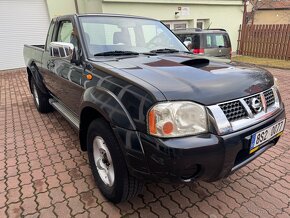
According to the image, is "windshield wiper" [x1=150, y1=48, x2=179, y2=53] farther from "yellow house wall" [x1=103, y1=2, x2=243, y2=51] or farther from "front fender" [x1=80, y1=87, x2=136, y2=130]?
"yellow house wall" [x1=103, y1=2, x2=243, y2=51]

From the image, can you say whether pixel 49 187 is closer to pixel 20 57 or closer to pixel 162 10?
pixel 20 57

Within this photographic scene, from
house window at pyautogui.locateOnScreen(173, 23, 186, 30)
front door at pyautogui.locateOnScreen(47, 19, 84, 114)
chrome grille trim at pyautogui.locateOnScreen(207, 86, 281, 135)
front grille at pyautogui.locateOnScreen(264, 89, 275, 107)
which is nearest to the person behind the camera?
chrome grille trim at pyautogui.locateOnScreen(207, 86, 281, 135)

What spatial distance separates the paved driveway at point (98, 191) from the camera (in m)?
2.35

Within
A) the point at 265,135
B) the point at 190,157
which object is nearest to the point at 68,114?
the point at 190,157

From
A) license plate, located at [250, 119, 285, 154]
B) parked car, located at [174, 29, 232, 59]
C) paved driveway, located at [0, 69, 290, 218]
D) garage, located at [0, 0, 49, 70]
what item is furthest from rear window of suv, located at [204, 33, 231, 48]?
garage, located at [0, 0, 49, 70]

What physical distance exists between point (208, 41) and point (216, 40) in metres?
0.44

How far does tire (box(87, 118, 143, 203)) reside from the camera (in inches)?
80.4

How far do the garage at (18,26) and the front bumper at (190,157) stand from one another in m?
11.4

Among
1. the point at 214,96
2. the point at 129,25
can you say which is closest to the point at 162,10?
the point at 129,25

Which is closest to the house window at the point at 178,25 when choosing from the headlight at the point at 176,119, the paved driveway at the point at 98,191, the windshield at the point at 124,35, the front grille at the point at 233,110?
the windshield at the point at 124,35

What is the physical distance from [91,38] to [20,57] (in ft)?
33.6

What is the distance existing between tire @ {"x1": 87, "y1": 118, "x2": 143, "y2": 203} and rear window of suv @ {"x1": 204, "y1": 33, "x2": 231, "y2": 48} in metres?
6.68

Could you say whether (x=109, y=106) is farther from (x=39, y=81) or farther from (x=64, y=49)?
(x=39, y=81)

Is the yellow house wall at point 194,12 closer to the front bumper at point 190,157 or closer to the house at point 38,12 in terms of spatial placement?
the house at point 38,12
